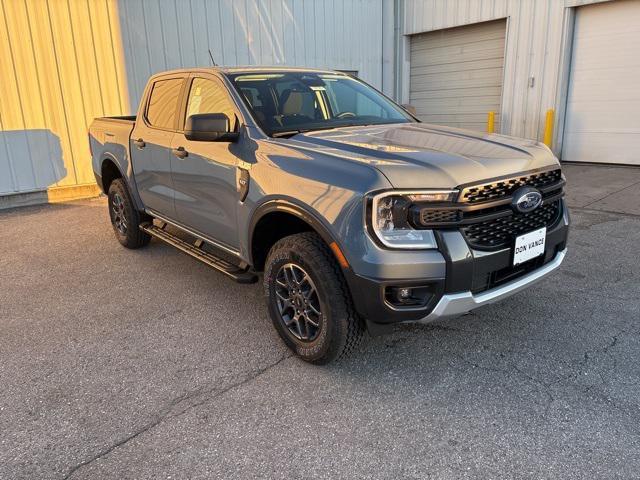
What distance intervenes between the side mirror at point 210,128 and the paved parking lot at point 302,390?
137cm

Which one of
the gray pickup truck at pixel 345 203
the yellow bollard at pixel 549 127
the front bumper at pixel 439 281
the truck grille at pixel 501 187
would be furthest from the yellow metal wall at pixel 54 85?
the yellow bollard at pixel 549 127

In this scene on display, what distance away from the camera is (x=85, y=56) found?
8492 millimetres

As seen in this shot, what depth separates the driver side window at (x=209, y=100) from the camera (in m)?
3.63

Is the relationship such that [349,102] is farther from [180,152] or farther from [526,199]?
[526,199]

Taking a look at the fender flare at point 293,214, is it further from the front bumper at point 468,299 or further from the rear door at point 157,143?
the rear door at point 157,143

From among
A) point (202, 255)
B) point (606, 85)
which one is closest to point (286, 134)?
point (202, 255)

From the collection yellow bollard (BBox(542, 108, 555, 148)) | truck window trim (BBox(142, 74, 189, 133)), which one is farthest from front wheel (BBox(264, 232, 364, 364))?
yellow bollard (BBox(542, 108, 555, 148))

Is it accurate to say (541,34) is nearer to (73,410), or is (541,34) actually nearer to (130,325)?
(130,325)

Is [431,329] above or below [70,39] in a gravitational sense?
below

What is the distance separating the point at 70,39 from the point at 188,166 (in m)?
5.99

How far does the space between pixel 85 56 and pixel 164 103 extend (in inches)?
196

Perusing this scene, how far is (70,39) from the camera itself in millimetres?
8305

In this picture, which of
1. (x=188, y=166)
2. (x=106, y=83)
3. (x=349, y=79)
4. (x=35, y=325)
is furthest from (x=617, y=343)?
(x=106, y=83)

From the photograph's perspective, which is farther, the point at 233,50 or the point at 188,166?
the point at 233,50
